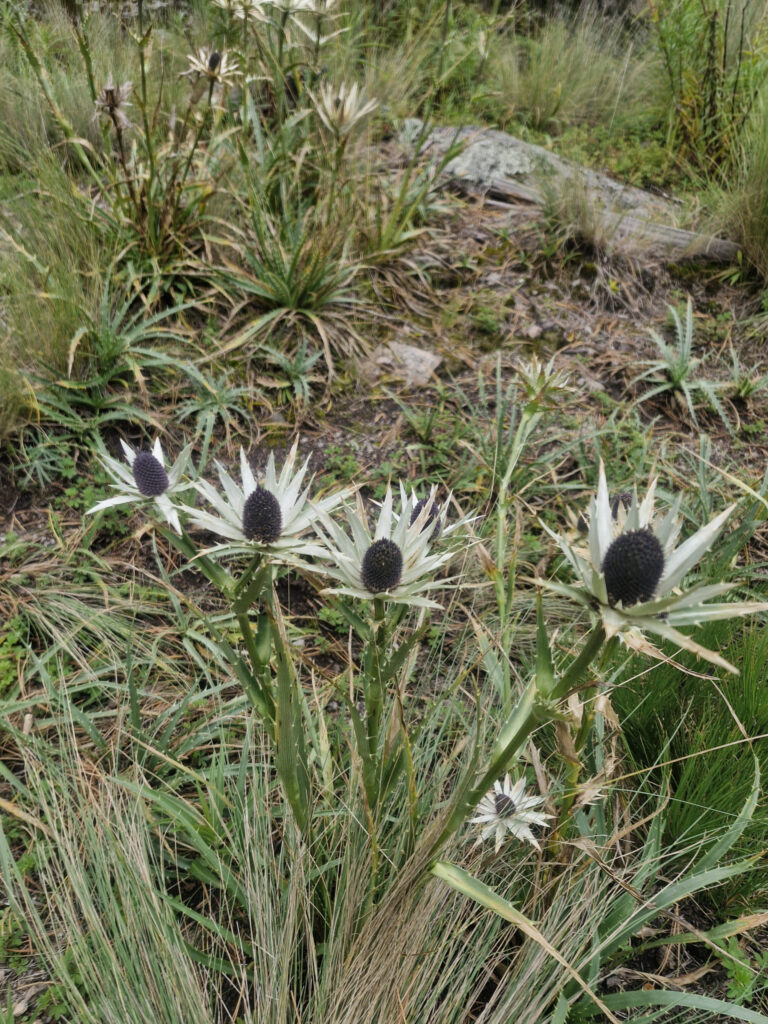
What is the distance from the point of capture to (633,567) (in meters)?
0.88

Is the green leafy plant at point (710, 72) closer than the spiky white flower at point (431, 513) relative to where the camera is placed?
No

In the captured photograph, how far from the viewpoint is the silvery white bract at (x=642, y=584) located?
0.86 meters

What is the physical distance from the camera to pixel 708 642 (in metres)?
1.90

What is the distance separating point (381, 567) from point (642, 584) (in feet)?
1.25

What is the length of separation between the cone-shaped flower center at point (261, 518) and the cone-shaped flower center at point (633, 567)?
499 mm

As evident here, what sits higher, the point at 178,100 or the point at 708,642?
the point at 178,100

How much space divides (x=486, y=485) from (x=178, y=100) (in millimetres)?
2936

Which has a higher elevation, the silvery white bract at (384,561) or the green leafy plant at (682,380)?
the silvery white bract at (384,561)

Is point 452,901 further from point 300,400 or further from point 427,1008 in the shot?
point 300,400

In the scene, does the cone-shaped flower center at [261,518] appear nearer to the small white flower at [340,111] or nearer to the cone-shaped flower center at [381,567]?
the cone-shaped flower center at [381,567]

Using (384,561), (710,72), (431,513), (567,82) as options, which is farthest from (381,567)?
(567,82)

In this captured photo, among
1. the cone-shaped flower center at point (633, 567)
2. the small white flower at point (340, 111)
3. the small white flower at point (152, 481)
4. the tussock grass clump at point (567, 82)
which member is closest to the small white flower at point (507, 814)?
the cone-shaped flower center at point (633, 567)

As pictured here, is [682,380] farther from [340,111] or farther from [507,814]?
[507,814]

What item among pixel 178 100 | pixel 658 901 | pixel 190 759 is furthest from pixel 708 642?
pixel 178 100
